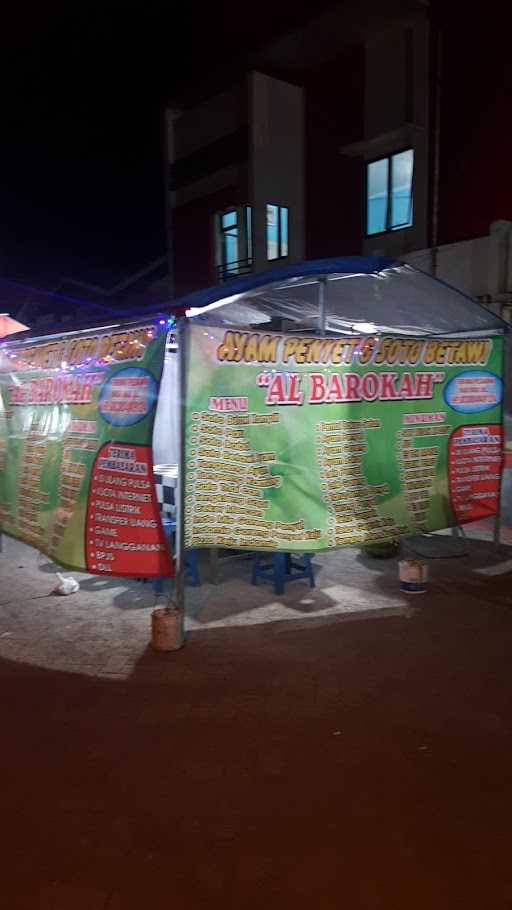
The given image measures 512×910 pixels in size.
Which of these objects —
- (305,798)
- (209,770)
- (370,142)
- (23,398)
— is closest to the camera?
(305,798)

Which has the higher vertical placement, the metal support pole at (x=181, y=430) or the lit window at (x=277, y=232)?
the lit window at (x=277, y=232)

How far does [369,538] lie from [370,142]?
1105 cm

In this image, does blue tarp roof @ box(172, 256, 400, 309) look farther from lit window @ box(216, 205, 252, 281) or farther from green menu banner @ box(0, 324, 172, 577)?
lit window @ box(216, 205, 252, 281)

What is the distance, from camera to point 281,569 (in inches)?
249

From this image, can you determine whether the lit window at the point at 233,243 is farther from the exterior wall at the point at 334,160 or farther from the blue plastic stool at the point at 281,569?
the blue plastic stool at the point at 281,569

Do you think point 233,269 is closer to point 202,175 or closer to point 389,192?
point 202,175

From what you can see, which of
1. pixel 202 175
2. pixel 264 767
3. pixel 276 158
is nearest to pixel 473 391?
pixel 264 767

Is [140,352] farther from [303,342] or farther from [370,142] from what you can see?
[370,142]

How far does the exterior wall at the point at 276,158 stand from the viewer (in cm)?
1611

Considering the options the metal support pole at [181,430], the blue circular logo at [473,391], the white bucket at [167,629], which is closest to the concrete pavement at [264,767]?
the white bucket at [167,629]

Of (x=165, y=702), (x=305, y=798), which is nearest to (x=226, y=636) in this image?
(x=165, y=702)

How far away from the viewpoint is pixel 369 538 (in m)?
5.86

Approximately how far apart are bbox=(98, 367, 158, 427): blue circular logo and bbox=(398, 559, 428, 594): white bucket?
3.02 metres

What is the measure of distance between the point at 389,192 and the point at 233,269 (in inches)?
212
